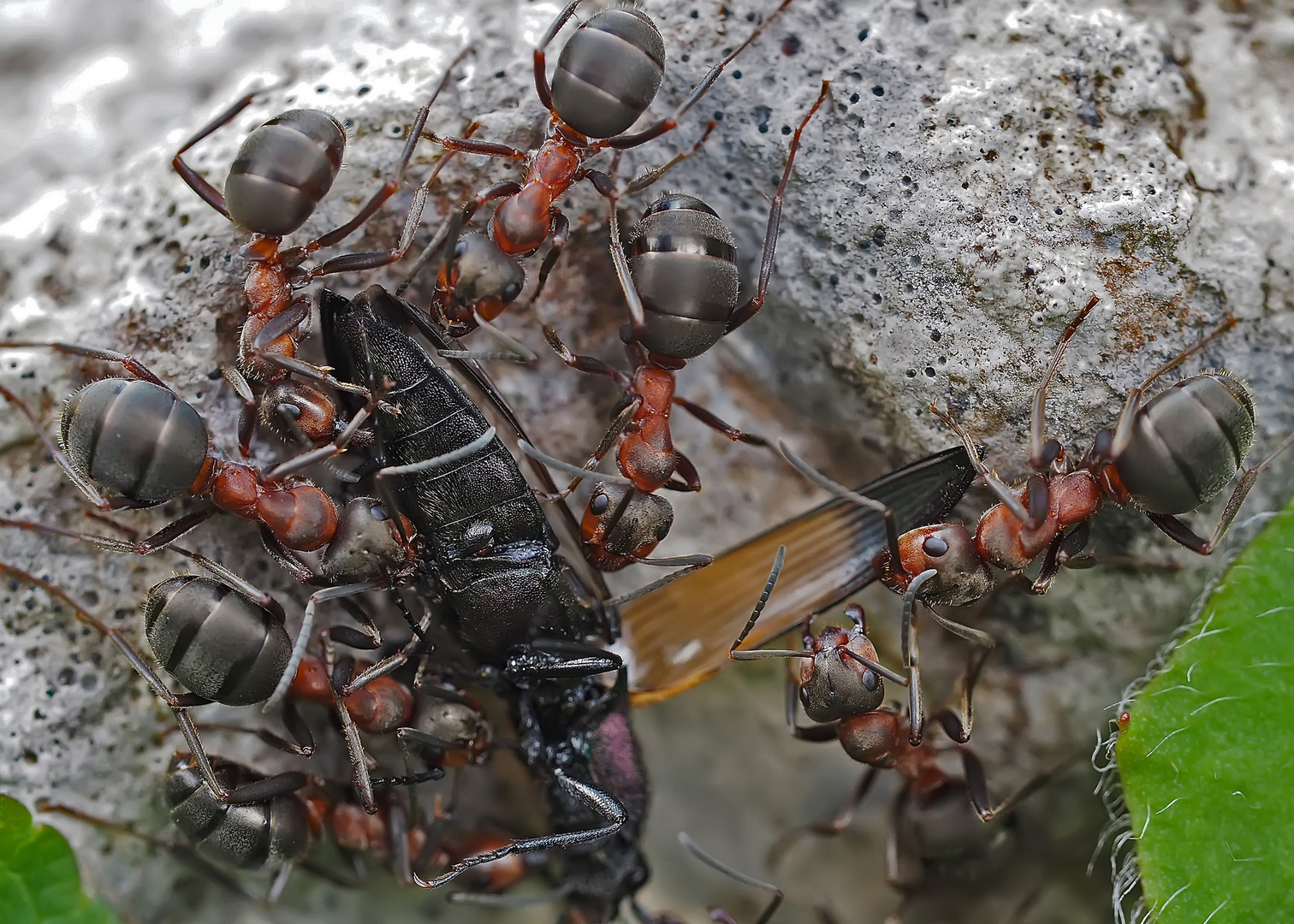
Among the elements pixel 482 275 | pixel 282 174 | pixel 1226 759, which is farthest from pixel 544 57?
pixel 1226 759

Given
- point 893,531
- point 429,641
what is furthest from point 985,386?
point 429,641

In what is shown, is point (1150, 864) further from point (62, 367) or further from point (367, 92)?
point (62, 367)

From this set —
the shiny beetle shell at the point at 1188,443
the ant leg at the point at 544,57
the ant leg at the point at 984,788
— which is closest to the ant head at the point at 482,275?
the ant leg at the point at 544,57

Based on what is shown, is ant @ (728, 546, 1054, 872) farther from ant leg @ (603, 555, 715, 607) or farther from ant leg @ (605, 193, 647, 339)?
ant leg @ (605, 193, 647, 339)

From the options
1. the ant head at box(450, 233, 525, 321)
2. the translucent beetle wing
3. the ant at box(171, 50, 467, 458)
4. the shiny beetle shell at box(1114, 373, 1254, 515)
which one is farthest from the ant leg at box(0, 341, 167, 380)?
the shiny beetle shell at box(1114, 373, 1254, 515)

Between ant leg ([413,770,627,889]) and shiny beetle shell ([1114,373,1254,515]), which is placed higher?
shiny beetle shell ([1114,373,1254,515])

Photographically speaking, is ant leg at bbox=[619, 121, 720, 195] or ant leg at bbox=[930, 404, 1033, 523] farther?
ant leg at bbox=[619, 121, 720, 195]
